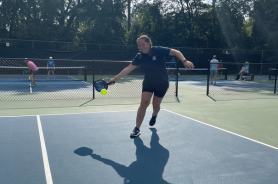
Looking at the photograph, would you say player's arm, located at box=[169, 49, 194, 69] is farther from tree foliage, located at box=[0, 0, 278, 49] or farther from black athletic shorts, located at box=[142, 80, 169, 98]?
tree foliage, located at box=[0, 0, 278, 49]

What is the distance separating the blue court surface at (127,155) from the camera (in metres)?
2.98

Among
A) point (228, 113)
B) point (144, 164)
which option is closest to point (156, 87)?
point (144, 164)

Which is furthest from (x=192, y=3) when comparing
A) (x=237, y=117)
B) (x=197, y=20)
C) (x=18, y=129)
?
(x=18, y=129)

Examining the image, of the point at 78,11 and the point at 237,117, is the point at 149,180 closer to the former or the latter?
the point at 237,117

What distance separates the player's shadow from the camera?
295 centimetres

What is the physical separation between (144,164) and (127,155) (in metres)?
0.40

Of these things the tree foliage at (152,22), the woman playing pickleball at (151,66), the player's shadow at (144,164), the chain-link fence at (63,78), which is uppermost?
the tree foliage at (152,22)

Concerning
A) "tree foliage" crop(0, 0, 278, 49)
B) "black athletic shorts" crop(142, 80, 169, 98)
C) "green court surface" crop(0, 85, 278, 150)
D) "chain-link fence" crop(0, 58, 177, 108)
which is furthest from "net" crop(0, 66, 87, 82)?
"black athletic shorts" crop(142, 80, 169, 98)

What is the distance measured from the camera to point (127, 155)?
12.1ft

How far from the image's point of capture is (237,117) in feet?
20.6

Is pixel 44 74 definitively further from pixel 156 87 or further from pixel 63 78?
pixel 156 87

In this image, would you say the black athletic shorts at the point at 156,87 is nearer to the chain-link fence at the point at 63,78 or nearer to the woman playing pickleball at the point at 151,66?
the woman playing pickleball at the point at 151,66

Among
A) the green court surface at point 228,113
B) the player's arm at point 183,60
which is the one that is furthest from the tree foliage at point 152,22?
the player's arm at point 183,60

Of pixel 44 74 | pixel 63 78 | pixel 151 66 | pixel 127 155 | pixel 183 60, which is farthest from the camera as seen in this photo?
pixel 44 74
